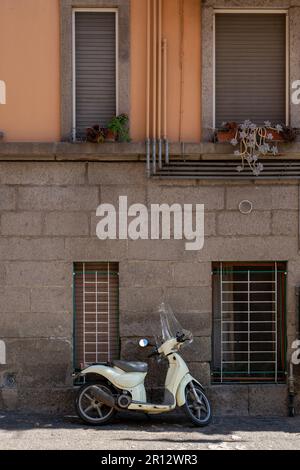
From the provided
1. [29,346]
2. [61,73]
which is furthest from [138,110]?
[29,346]

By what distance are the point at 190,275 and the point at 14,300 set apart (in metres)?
2.27

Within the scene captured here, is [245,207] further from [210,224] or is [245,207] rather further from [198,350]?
[198,350]

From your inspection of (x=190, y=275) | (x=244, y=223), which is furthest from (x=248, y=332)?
(x=244, y=223)

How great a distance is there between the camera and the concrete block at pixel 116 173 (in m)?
11.8

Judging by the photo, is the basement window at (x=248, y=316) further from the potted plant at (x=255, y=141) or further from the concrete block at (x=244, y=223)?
the potted plant at (x=255, y=141)

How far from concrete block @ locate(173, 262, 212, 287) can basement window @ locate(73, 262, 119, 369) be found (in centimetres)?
78

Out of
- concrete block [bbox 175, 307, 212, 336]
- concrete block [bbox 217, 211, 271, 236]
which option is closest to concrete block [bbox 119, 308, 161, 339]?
concrete block [bbox 175, 307, 212, 336]

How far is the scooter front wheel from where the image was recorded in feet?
35.6

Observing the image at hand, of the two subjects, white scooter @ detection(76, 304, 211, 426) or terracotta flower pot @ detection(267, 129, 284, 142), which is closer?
white scooter @ detection(76, 304, 211, 426)

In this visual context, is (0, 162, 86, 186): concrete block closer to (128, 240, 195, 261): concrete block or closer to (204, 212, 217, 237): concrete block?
(128, 240, 195, 261): concrete block
